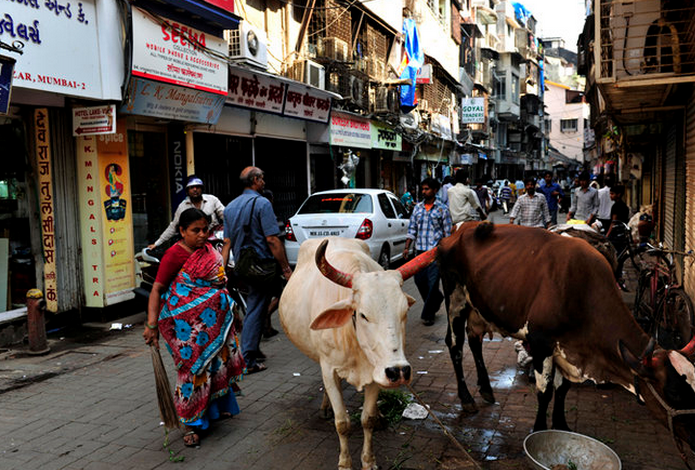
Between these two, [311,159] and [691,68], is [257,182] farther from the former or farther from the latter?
[311,159]

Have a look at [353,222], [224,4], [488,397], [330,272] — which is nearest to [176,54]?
[224,4]

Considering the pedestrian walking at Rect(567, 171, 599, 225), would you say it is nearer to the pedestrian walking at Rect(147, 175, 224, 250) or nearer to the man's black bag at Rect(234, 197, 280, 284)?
the pedestrian walking at Rect(147, 175, 224, 250)

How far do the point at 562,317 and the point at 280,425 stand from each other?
227 cm

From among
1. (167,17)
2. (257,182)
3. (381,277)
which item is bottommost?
(381,277)

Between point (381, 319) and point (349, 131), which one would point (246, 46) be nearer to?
point (349, 131)

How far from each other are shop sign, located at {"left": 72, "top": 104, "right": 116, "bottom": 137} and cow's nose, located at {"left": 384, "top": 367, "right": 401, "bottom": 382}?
219 inches

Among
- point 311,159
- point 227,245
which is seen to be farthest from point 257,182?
point 311,159

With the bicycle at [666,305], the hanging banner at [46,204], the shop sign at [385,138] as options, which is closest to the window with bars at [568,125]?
the shop sign at [385,138]

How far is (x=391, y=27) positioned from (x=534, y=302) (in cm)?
1758

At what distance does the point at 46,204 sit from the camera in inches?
290

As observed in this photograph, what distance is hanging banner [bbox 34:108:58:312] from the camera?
725cm

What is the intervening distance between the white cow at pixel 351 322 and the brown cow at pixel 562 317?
0.88 metres

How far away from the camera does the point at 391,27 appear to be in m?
19.8

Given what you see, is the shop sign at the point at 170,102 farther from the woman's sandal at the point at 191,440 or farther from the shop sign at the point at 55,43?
the woman's sandal at the point at 191,440
